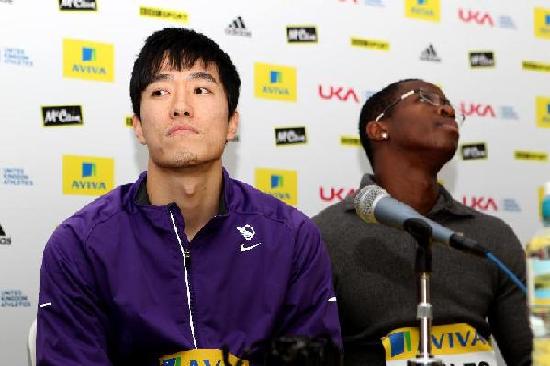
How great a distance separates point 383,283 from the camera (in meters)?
2.02

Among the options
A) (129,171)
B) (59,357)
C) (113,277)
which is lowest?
(59,357)

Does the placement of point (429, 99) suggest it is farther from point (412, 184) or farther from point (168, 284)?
point (168, 284)

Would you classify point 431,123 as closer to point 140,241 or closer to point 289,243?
point 289,243

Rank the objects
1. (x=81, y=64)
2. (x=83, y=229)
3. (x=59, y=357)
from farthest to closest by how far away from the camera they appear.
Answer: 1. (x=81, y=64)
2. (x=83, y=229)
3. (x=59, y=357)

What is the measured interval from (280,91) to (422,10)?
0.67m

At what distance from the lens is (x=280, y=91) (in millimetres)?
2594

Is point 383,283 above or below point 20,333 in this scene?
above

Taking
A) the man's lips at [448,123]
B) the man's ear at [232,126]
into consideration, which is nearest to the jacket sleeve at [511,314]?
the man's lips at [448,123]

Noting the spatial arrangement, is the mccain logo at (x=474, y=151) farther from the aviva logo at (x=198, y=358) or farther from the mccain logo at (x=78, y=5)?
the aviva logo at (x=198, y=358)

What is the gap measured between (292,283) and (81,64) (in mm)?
1086

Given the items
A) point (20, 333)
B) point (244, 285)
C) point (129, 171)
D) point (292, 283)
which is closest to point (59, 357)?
point (244, 285)

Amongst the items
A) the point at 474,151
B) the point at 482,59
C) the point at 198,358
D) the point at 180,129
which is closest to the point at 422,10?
the point at 482,59

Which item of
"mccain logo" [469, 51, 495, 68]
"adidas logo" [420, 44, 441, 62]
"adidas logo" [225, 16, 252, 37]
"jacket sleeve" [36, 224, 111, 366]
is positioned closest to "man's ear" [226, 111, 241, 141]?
"jacket sleeve" [36, 224, 111, 366]

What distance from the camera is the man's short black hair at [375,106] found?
7.44 feet
